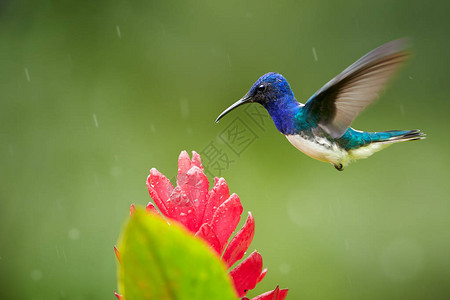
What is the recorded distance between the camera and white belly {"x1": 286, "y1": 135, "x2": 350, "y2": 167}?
919 millimetres

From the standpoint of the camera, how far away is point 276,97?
3.10ft

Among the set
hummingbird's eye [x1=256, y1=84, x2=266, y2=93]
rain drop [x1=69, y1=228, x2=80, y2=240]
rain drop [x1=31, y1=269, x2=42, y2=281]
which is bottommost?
rain drop [x1=31, y1=269, x2=42, y2=281]

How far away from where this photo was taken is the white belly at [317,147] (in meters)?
0.92

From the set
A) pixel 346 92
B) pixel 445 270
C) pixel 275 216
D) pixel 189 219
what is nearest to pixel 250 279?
pixel 189 219

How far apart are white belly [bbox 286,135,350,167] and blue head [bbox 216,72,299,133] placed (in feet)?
0.10

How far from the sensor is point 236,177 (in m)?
2.14

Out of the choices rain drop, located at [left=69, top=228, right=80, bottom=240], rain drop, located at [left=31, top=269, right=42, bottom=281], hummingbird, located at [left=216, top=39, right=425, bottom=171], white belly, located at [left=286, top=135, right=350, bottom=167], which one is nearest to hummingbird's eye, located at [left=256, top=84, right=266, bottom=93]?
hummingbird, located at [left=216, top=39, right=425, bottom=171]

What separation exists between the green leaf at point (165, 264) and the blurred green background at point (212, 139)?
1839mm

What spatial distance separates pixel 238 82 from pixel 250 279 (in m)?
1.81

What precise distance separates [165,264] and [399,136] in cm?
85

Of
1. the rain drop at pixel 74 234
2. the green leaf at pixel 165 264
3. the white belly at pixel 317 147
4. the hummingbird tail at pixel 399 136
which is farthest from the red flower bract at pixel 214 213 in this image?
the rain drop at pixel 74 234

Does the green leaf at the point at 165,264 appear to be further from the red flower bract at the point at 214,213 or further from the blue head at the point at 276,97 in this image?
the blue head at the point at 276,97

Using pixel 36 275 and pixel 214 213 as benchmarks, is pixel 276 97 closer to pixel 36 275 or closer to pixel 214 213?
pixel 214 213

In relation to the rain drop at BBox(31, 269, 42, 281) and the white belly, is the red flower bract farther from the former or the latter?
the rain drop at BBox(31, 269, 42, 281)
